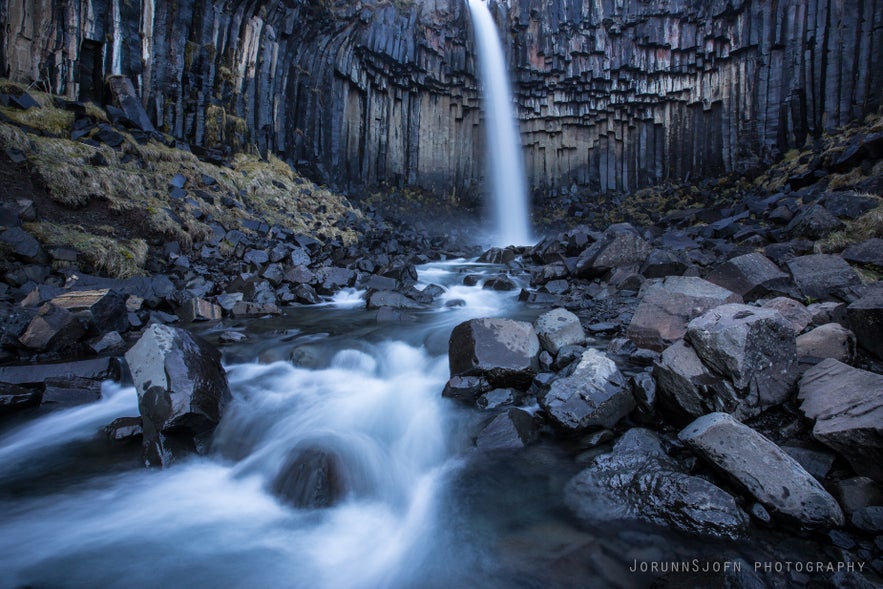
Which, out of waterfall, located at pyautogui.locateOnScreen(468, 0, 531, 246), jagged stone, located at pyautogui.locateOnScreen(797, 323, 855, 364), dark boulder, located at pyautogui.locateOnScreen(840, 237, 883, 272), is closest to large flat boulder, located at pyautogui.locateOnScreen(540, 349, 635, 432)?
jagged stone, located at pyautogui.locateOnScreen(797, 323, 855, 364)

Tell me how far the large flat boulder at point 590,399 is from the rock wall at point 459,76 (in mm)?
15777

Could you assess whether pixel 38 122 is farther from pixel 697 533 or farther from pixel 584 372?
pixel 697 533

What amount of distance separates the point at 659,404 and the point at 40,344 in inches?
285

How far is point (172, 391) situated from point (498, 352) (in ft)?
10.7

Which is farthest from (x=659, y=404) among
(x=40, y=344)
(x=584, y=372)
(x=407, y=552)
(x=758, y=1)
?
(x=758, y=1)

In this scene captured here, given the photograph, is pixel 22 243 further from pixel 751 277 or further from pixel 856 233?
pixel 856 233

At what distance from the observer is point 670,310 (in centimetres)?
505

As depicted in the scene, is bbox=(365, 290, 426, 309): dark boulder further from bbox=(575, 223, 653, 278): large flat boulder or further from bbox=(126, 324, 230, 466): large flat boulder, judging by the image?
bbox=(126, 324, 230, 466): large flat boulder

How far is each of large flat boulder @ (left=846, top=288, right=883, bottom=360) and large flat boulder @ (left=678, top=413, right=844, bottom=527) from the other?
6.71ft

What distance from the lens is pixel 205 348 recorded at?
15.2 ft

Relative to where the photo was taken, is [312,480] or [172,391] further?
[172,391]

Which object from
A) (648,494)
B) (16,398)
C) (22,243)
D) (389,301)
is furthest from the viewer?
(389,301)

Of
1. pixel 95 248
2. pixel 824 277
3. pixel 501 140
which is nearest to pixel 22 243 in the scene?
pixel 95 248

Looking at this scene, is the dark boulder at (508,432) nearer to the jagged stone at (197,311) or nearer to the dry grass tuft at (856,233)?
the jagged stone at (197,311)
